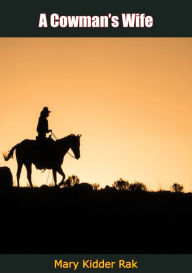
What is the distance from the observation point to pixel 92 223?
824 inches

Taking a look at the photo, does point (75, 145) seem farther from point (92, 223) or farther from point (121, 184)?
point (92, 223)

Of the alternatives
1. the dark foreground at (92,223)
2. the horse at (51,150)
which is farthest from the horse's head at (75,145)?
the dark foreground at (92,223)

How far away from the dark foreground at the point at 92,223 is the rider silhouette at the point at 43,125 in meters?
3.42

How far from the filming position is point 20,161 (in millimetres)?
30969

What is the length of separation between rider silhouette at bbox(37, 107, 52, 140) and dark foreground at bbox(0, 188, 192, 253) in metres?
3.42

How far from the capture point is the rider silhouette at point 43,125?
29.1m

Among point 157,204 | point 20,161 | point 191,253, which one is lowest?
point 191,253

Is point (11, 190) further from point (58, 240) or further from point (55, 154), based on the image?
point (58, 240)

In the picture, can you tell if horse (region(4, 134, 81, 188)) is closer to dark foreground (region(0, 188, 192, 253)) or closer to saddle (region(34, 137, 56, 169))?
saddle (region(34, 137, 56, 169))

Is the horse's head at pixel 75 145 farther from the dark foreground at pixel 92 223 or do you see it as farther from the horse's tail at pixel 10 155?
the dark foreground at pixel 92 223

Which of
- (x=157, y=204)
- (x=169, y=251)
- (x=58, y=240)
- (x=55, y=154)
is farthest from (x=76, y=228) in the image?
(x=55, y=154)

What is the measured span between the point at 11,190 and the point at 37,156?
2.94 m

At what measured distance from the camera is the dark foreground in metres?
18.9

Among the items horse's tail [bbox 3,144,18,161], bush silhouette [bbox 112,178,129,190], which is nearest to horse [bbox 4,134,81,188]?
horse's tail [bbox 3,144,18,161]
